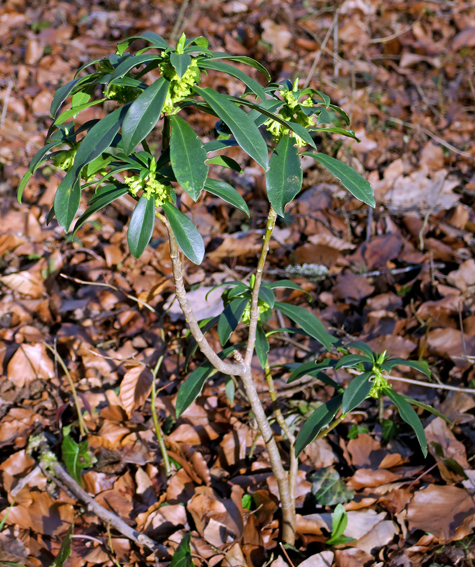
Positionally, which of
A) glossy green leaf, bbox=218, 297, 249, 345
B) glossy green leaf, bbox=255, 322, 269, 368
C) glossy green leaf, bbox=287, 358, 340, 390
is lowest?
glossy green leaf, bbox=287, 358, 340, 390

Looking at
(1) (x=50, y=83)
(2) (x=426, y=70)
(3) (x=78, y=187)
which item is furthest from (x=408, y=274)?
(1) (x=50, y=83)

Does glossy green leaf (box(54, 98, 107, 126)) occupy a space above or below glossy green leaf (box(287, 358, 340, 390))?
above

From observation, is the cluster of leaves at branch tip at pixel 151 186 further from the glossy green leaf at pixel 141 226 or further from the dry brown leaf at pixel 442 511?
the dry brown leaf at pixel 442 511

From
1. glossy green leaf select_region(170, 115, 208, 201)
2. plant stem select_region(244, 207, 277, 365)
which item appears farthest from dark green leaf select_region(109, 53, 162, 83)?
plant stem select_region(244, 207, 277, 365)

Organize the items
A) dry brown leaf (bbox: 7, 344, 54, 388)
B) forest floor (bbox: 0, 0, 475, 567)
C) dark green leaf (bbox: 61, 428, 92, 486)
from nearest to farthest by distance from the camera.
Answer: forest floor (bbox: 0, 0, 475, 567), dark green leaf (bbox: 61, 428, 92, 486), dry brown leaf (bbox: 7, 344, 54, 388)

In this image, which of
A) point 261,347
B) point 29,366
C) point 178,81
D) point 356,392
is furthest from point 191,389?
point 29,366

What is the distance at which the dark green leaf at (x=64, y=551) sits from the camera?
1.32 meters

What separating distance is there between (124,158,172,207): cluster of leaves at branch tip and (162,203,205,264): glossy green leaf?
2 cm

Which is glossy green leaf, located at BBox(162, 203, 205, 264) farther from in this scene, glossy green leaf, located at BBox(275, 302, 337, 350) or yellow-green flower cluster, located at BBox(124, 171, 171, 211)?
glossy green leaf, located at BBox(275, 302, 337, 350)

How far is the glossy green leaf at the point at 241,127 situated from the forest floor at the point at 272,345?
0.79m

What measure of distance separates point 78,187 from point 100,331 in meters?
1.37

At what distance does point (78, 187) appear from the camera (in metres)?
0.88

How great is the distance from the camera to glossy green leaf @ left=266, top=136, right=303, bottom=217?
85 cm

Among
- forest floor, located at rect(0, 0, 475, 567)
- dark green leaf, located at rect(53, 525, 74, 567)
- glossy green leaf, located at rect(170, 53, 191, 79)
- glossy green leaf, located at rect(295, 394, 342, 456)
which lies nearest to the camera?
glossy green leaf, located at rect(170, 53, 191, 79)
